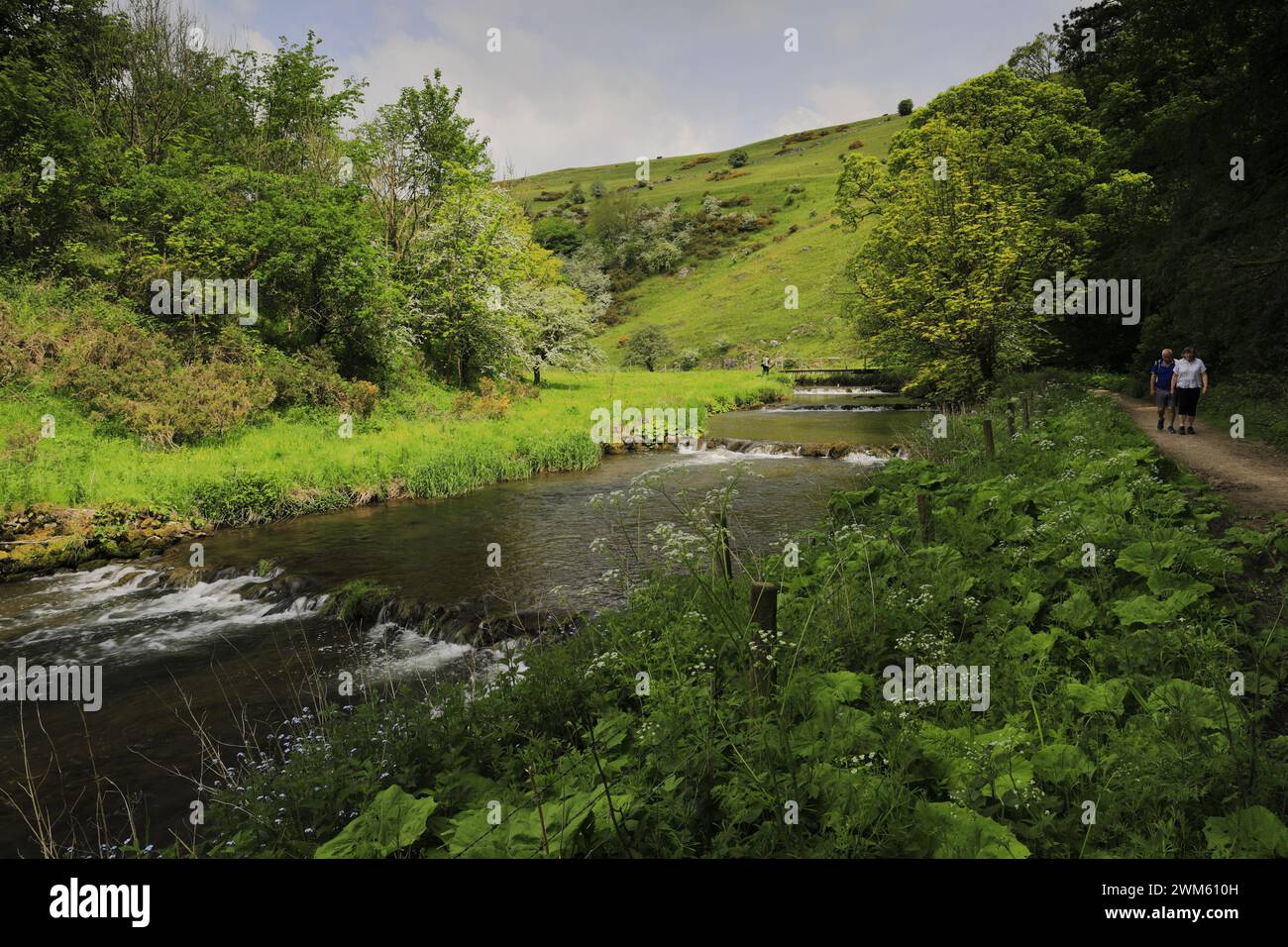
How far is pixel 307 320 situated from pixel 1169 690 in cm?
2831

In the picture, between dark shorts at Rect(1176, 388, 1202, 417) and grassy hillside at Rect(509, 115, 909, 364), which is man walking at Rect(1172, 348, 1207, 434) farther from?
grassy hillside at Rect(509, 115, 909, 364)

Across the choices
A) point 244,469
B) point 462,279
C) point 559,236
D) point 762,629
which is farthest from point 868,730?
point 559,236

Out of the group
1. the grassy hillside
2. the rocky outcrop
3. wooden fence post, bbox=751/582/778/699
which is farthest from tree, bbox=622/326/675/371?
wooden fence post, bbox=751/582/778/699

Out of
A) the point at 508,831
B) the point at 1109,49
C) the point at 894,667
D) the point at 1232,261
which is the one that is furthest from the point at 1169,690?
the point at 1109,49

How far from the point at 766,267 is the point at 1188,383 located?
73098 millimetres

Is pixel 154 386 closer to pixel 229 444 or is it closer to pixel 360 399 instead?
pixel 229 444

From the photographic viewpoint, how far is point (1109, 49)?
32.0m

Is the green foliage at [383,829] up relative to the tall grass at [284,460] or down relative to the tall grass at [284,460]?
down

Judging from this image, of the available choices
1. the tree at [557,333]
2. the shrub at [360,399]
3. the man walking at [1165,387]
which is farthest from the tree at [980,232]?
the shrub at [360,399]

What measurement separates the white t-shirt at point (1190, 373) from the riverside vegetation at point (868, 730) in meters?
10.5

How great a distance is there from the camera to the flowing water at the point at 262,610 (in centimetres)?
724

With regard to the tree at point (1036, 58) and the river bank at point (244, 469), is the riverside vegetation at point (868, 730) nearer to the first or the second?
the river bank at point (244, 469)

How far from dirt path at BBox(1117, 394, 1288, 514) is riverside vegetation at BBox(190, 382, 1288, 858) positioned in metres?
3.32
